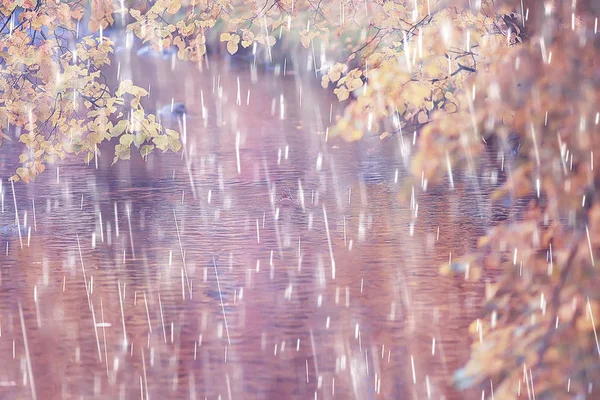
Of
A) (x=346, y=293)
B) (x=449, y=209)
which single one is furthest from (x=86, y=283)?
(x=449, y=209)

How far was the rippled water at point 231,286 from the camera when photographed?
289 inches

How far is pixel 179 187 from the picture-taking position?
18.0 metres

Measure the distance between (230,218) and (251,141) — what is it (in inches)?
443

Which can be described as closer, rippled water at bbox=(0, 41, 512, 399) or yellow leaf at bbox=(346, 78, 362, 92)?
rippled water at bbox=(0, 41, 512, 399)

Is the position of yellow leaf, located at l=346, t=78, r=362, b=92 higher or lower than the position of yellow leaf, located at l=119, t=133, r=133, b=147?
higher

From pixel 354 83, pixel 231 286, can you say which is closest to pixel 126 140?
pixel 354 83

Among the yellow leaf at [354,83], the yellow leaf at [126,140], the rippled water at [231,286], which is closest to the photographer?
the rippled water at [231,286]

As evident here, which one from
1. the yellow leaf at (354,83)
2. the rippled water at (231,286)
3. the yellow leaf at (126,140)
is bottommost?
the rippled water at (231,286)

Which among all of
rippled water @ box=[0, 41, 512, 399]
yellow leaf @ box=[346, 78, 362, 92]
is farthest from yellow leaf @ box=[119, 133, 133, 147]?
yellow leaf @ box=[346, 78, 362, 92]

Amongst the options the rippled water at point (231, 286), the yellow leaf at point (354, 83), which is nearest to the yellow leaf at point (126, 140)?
the rippled water at point (231, 286)

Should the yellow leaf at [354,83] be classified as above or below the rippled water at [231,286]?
above

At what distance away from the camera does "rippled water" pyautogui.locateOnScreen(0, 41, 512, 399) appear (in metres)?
7.35

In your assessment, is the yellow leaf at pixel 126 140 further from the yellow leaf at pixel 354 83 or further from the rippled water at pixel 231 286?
the yellow leaf at pixel 354 83

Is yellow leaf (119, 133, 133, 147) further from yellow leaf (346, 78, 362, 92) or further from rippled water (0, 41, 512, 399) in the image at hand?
yellow leaf (346, 78, 362, 92)
